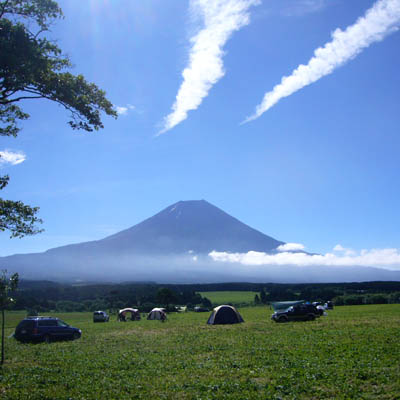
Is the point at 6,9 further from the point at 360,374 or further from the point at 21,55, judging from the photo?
the point at 360,374

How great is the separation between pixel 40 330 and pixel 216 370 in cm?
1296

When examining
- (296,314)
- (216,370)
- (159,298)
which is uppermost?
(216,370)

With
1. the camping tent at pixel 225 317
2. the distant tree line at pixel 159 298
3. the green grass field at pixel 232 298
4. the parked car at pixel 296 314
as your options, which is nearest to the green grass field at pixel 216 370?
the camping tent at pixel 225 317

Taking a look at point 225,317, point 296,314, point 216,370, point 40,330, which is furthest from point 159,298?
point 216,370

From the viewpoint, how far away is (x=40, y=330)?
2023cm

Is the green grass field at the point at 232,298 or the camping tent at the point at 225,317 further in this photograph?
the green grass field at the point at 232,298

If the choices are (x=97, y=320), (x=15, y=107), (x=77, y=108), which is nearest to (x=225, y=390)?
(x=77, y=108)

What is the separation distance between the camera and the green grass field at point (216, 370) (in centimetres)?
917

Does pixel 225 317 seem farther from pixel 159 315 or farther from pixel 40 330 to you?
pixel 40 330

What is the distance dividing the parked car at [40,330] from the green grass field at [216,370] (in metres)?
2.38

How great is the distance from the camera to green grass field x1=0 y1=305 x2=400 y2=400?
917 centimetres

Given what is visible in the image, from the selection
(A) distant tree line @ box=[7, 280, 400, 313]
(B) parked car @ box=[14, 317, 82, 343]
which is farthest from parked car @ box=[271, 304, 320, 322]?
(A) distant tree line @ box=[7, 280, 400, 313]

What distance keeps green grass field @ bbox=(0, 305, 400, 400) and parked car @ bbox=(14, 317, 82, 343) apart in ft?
7.81

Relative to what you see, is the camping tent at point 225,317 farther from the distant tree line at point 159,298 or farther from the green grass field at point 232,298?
the green grass field at point 232,298
